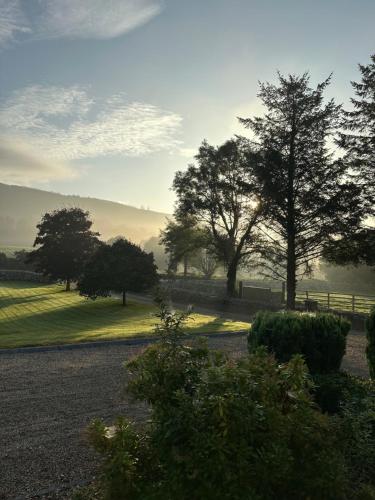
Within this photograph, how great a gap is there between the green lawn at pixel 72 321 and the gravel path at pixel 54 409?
2584mm

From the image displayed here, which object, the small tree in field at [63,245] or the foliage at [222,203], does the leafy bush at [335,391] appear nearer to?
the foliage at [222,203]

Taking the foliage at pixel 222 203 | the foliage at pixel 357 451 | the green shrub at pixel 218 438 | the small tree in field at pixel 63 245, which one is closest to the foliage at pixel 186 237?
the foliage at pixel 222 203

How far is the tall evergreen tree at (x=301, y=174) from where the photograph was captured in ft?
90.8

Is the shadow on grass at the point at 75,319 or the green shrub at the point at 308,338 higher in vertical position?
the green shrub at the point at 308,338

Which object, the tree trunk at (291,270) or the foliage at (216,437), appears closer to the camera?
the foliage at (216,437)

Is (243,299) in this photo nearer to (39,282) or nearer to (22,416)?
(22,416)

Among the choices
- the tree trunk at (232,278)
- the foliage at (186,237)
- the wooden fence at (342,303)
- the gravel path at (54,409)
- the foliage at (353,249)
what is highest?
the foliage at (186,237)

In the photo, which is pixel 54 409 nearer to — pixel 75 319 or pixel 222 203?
pixel 75 319

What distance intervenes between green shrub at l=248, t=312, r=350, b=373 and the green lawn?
28.3 feet

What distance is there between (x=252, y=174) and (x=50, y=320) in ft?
57.4

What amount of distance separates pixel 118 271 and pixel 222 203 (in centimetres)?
1335

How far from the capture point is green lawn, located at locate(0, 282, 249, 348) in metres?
18.4

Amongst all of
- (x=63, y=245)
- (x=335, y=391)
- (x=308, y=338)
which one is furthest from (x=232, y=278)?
(x=335, y=391)

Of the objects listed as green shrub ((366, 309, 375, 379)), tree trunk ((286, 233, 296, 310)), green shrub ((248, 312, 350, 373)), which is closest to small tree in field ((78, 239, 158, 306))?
tree trunk ((286, 233, 296, 310))
